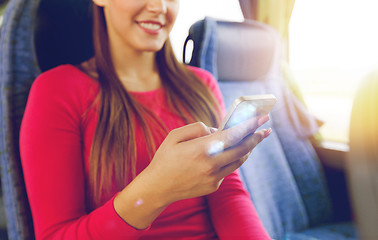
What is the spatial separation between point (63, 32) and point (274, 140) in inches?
37.2

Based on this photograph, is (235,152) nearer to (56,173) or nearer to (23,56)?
(56,173)

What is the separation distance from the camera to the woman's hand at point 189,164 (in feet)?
1.46

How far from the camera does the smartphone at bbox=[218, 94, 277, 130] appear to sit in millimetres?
430

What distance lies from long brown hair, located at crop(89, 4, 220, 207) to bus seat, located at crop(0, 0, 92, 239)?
0.24 feet

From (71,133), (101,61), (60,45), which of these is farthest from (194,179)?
(60,45)

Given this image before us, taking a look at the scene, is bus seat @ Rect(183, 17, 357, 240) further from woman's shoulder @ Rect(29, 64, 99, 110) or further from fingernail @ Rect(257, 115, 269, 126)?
fingernail @ Rect(257, 115, 269, 126)

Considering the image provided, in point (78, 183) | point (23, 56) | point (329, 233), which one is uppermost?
point (23, 56)

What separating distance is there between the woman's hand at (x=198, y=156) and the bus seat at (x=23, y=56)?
0.37m

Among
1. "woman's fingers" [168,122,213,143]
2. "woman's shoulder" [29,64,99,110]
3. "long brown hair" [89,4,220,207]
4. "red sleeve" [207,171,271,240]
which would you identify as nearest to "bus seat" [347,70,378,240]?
"red sleeve" [207,171,271,240]

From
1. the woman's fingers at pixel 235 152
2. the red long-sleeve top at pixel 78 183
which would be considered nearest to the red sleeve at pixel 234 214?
the red long-sleeve top at pixel 78 183

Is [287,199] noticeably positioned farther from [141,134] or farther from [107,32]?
[107,32]

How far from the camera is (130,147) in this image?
2.17 feet

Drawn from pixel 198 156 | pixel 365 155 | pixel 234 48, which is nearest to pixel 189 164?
pixel 198 156

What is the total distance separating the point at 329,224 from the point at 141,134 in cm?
110
